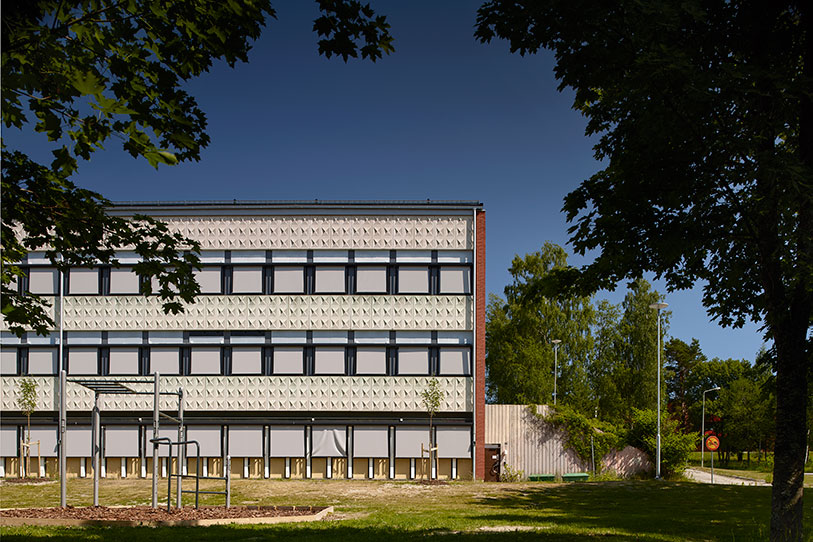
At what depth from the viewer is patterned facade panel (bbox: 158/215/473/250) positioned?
33.5 m

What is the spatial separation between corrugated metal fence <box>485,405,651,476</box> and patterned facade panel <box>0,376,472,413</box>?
2008mm

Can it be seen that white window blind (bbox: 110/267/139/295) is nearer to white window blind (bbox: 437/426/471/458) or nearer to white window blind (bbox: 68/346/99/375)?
white window blind (bbox: 68/346/99/375)

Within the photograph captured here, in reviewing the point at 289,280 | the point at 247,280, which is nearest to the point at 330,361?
the point at 289,280

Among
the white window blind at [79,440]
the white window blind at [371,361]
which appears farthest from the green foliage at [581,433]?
the white window blind at [79,440]

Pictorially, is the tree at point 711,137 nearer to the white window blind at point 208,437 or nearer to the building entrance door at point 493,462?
the building entrance door at point 493,462

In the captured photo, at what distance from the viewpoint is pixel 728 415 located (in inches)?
2621

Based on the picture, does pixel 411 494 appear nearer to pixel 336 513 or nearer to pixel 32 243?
pixel 336 513

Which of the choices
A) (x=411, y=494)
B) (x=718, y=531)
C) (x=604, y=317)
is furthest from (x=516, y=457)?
(x=604, y=317)

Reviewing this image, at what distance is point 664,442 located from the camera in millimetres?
34750

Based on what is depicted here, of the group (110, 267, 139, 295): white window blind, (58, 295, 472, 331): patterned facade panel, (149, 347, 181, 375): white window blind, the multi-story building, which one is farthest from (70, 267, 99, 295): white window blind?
(149, 347, 181, 375): white window blind

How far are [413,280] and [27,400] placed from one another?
17.8m

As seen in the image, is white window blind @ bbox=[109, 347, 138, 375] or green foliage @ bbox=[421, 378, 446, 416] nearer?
green foliage @ bbox=[421, 378, 446, 416]

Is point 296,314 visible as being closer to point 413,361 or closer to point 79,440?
point 413,361

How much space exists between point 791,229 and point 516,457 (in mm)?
25593
